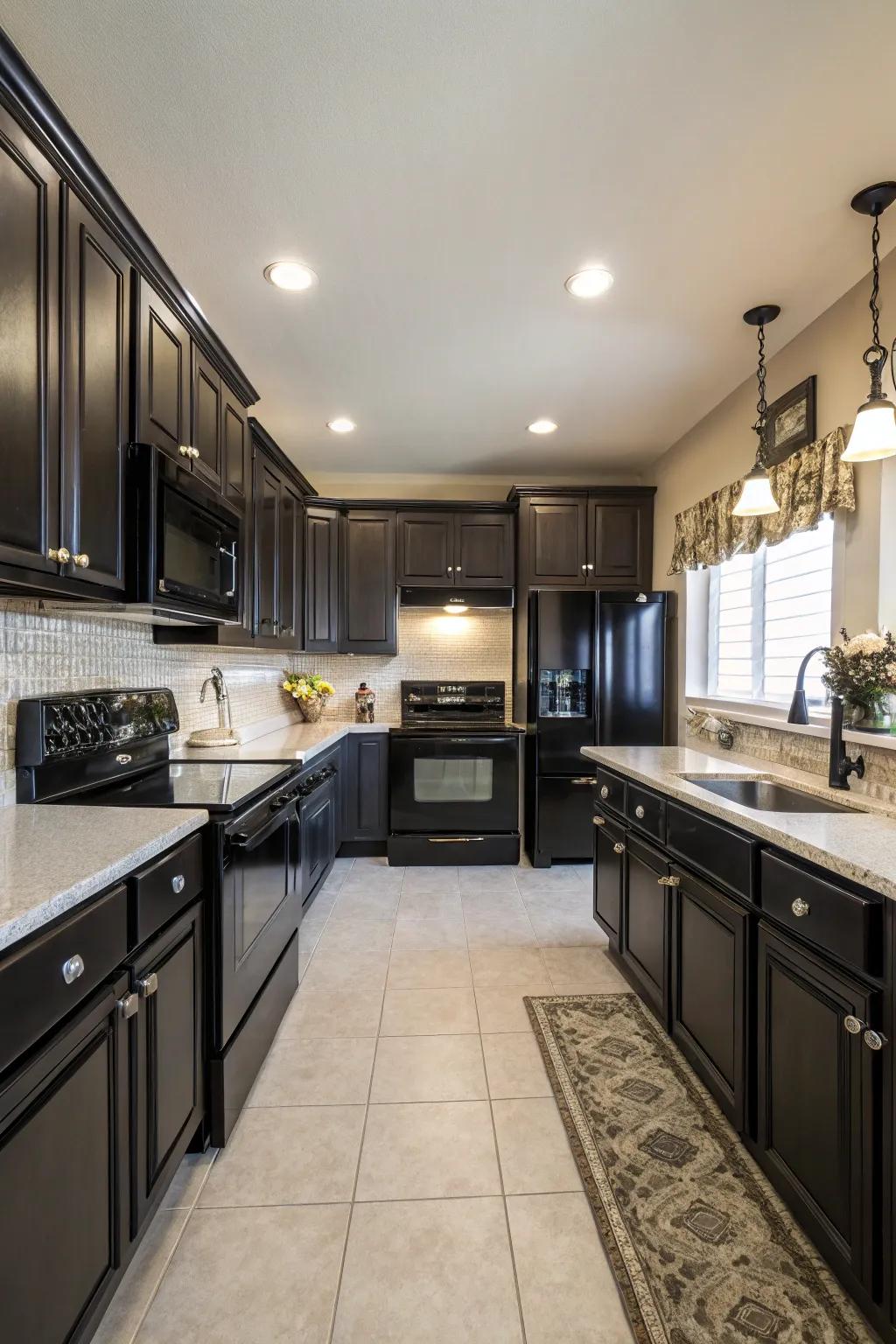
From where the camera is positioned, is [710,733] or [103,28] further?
[710,733]

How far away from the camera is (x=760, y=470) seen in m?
2.19

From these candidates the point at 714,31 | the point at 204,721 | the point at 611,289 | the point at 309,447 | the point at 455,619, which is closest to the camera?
the point at 714,31

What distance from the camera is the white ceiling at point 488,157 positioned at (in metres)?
1.32

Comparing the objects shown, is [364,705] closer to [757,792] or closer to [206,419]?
[206,419]

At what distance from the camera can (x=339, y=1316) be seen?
1.21 m

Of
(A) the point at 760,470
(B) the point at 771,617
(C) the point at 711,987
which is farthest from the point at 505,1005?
(A) the point at 760,470

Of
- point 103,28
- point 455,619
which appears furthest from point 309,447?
point 103,28

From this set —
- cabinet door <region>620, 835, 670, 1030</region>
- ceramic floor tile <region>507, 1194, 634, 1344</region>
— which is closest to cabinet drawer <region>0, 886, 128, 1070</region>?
ceramic floor tile <region>507, 1194, 634, 1344</region>

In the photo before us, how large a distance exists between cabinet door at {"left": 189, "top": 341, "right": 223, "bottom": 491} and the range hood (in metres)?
2.04

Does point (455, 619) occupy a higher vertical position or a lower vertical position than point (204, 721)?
higher

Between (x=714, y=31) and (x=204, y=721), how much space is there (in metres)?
2.90

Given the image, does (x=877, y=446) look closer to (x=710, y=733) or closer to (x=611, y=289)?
(x=611, y=289)

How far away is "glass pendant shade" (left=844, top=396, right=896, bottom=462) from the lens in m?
1.66

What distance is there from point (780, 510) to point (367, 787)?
284cm
